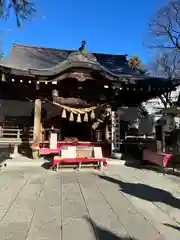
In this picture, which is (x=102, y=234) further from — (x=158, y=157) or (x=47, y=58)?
(x=47, y=58)

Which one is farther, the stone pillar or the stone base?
the stone pillar

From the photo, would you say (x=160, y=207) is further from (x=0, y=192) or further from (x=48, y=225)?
(x=0, y=192)

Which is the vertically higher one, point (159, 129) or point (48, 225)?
point (159, 129)

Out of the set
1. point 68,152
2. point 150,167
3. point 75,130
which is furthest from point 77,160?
point 75,130

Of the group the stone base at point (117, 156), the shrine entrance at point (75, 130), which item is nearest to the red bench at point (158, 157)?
the stone base at point (117, 156)

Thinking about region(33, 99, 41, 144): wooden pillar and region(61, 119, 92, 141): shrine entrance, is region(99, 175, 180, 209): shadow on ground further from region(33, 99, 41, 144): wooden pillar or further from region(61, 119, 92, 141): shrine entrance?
region(61, 119, 92, 141): shrine entrance

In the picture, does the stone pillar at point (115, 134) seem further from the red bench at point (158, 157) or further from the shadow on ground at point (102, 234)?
the shadow on ground at point (102, 234)

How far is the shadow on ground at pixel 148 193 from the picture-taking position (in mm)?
4320

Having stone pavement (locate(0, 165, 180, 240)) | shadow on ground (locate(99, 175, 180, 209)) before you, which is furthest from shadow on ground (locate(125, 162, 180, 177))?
shadow on ground (locate(99, 175, 180, 209))

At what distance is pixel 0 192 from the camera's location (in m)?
4.72

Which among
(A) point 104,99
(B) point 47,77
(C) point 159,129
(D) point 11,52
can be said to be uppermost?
(D) point 11,52

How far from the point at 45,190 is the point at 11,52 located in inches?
509

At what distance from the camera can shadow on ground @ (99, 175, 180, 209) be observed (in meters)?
4.32

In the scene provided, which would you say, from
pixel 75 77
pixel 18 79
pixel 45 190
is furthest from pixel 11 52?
pixel 45 190
